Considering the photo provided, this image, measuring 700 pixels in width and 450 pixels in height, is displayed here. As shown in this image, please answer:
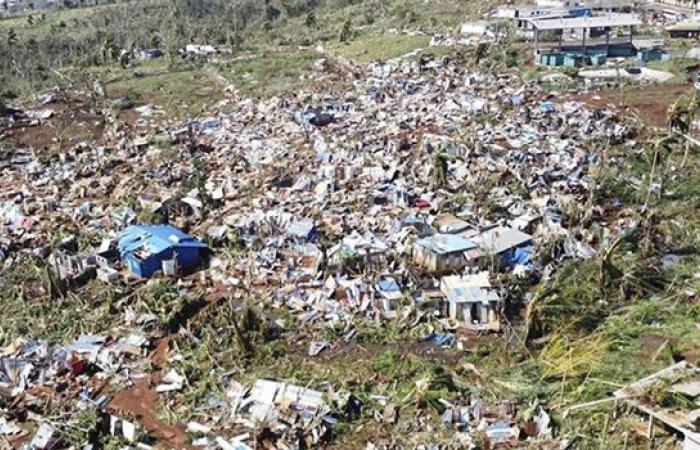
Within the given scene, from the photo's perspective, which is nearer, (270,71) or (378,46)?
(270,71)

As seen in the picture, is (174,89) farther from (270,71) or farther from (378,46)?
(378,46)

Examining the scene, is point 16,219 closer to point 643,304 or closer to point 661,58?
point 643,304

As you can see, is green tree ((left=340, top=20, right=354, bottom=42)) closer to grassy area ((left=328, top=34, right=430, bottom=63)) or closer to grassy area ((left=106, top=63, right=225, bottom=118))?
grassy area ((left=328, top=34, right=430, bottom=63))

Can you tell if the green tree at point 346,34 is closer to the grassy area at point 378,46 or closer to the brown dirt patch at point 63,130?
the grassy area at point 378,46

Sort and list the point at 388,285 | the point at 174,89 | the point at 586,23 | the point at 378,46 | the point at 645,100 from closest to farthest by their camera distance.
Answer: the point at 388,285 → the point at 645,100 → the point at 586,23 → the point at 174,89 → the point at 378,46

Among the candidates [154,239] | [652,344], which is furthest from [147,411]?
[652,344]

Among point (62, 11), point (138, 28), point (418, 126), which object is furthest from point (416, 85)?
point (62, 11)

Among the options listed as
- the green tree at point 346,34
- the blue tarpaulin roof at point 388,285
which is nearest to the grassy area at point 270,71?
the green tree at point 346,34
